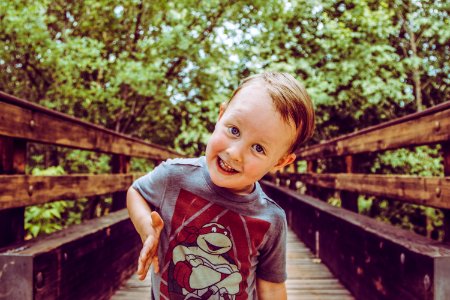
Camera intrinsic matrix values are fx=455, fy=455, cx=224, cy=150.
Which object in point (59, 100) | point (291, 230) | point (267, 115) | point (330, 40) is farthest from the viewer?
point (330, 40)

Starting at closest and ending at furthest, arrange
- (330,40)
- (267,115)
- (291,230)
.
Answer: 1. (267,115)
2. (291,230)
3. (330,40)

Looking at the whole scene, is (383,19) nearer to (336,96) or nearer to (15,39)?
(336,96)

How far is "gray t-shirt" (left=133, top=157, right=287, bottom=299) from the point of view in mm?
1312

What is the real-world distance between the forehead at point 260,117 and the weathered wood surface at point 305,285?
2.23 m

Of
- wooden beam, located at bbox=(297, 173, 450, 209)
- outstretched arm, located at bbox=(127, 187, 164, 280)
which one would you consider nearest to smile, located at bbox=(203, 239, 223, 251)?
outstretched arm, located at bbox=(127, 187, 164, 280)

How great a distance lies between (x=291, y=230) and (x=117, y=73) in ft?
14.2

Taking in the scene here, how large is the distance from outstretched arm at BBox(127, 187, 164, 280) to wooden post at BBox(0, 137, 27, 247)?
923 mm

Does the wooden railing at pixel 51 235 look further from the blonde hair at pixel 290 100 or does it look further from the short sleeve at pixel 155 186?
the blonde hair at pixel 290 100

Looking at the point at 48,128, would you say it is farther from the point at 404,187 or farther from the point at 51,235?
the point at 404,187

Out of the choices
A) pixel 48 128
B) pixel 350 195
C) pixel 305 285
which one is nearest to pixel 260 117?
pixel 48 128

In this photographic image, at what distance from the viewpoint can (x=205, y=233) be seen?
1312 mm

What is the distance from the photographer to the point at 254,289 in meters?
1.48

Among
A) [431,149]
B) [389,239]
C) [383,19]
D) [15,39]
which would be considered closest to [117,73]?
[15,39]

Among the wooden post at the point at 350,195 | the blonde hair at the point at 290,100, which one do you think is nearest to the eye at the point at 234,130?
the blonde hair at the point at 290,100
